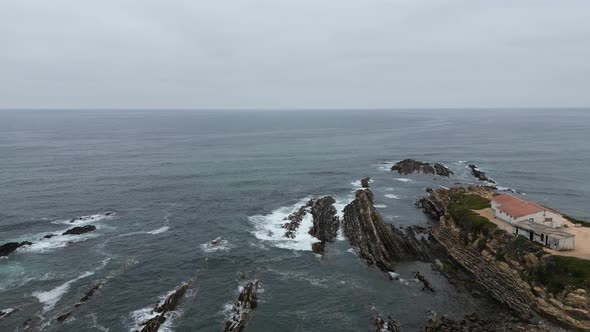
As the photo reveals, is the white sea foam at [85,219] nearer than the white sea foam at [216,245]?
No

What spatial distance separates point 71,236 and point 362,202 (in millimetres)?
57085

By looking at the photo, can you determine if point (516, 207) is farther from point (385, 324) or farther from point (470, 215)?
point (385, 324)

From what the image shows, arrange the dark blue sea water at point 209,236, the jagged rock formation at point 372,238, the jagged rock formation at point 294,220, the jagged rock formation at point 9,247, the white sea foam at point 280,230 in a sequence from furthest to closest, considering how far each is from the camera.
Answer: the jagged rock formation at point 294,220 → the white sea foam at point 280,230 → the jagged rock formation at point 9,247 → the jagged rock formation at point 372,238 → the dark blue sea water at point 209,236

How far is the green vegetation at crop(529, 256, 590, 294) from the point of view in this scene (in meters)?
44.5

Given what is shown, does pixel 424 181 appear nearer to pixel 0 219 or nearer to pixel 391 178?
pixel 391 178

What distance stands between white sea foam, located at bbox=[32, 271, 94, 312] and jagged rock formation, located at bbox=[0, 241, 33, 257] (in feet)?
57.5

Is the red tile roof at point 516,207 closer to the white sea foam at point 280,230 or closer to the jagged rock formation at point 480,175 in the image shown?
the white sea foam at point 280,230

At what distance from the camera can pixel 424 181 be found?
111750 millimetres

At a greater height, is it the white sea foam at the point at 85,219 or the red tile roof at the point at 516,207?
the red tile roof at the point at 516,207

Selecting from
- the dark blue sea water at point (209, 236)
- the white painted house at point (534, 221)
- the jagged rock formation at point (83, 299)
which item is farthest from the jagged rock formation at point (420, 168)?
the jagged rock formation at point (83, 299)

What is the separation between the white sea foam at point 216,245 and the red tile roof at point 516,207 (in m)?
48.7

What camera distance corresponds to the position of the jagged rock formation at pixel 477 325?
4262 centimetres

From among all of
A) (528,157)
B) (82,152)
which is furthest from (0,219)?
(528,157)

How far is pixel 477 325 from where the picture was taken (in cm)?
4375
